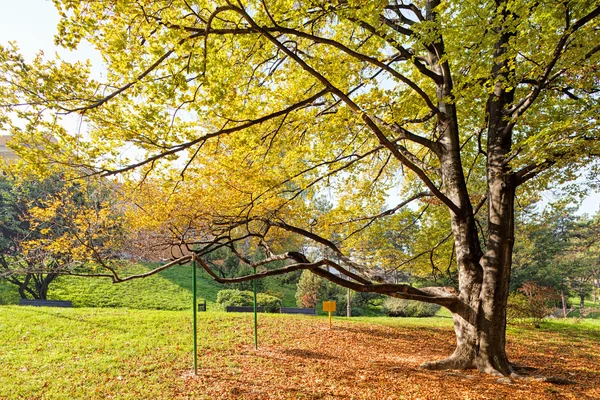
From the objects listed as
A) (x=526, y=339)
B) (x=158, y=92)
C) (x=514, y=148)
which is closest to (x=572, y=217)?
(x=526, y=339)

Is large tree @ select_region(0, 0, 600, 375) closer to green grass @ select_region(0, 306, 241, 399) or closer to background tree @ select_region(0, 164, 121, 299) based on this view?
green grass @ select_region(0, 306, 241, 399)

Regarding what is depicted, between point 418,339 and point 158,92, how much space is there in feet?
26.4

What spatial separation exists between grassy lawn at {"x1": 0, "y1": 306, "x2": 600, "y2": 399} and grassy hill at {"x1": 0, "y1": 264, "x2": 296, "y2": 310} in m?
6.80

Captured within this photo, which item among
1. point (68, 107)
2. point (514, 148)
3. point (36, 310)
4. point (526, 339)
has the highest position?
point (68, 107)

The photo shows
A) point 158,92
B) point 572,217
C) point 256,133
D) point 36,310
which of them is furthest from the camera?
point 572,217

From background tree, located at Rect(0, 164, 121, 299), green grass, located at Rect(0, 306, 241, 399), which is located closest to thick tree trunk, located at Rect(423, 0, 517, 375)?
green grass, located at Rect(0, 306, 241, 399)

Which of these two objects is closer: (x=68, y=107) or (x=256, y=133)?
(x=68, y=107)

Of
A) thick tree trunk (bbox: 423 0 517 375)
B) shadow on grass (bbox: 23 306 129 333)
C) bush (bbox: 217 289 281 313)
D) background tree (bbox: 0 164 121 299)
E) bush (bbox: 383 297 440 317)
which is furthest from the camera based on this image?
bush (bbox: 383 297 440 317)

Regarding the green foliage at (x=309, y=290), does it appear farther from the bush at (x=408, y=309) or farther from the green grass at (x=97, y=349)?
the green grass at (x=97, y=349)

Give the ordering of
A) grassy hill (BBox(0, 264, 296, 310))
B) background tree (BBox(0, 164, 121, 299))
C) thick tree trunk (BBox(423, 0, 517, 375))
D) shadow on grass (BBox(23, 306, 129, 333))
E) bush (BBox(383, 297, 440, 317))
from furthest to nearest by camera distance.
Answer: bush (BBox(383, 297, 440, 317)) < grassy hill (BBox(0, 264, 296, 310)) < background tree (BBox(0, 164, 121, 299)) < shadow on grass (BBox(23, 306, 129, 333)) < thick tree trunk (BBox(423, 0, 517, 375))

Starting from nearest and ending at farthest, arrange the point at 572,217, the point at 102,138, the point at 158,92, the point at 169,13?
1. the point at 169,13
2. the point at 158,92
3. the point at 102,138
4. the point at 572,217

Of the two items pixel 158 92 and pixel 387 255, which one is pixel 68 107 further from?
pixel 387 255

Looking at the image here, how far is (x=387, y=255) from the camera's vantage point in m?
9.04

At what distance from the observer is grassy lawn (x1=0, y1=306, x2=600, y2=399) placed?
4664 mm
